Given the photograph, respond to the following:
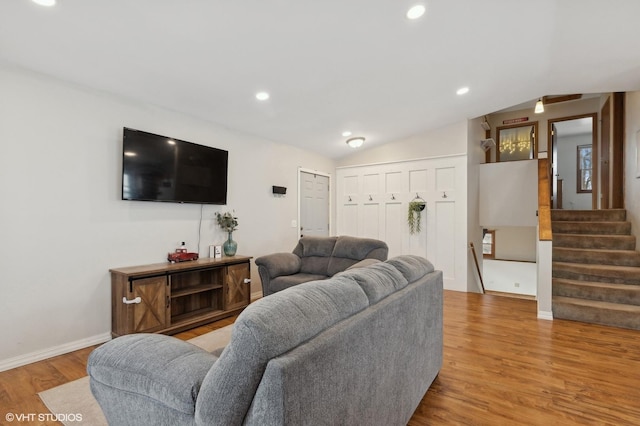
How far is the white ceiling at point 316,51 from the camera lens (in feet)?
7.77

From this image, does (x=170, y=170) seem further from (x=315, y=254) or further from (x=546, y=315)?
(x=546, y=315)

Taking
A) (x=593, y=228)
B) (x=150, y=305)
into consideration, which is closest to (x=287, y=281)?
(x=150, y=305)

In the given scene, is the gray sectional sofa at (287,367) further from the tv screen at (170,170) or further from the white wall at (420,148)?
the white wall at (420,148)

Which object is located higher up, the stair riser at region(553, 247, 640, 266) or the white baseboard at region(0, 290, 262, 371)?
the stair riser at region(553, 247, 640, 266)

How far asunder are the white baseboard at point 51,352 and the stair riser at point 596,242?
6184 mm

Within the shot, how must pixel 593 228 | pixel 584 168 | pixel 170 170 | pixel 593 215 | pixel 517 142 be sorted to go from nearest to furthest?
pixel 170 170, pixel 593 228, pixel 593 215, pixel 517 142, pixel 584 168

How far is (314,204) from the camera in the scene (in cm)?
625

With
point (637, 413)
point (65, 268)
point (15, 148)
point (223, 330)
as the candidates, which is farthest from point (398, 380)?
point (15, 148)

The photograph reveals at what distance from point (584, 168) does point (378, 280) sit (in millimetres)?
9604

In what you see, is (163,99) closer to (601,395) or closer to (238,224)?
(238,224)

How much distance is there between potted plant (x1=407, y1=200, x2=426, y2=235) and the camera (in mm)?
5730

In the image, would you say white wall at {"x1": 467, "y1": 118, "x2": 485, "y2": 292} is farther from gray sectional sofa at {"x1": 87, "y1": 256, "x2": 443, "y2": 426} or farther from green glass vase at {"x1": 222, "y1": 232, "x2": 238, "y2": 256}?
gray sectional sofa at {"x1": 87, "y1": 256, "x2": 443, "y2": 426}

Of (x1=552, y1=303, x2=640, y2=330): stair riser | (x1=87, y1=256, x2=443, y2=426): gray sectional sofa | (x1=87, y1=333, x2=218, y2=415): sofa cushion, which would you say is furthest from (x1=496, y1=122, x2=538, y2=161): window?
(x1=87, y1=333, x2=218, y2=415): sofa cushion

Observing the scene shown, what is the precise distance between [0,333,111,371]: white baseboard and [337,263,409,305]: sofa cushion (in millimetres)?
2897
